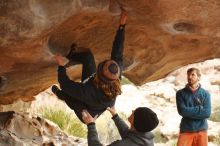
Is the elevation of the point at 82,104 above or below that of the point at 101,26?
below

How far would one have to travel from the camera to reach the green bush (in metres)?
13.0

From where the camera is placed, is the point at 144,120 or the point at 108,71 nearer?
the point at 144,120

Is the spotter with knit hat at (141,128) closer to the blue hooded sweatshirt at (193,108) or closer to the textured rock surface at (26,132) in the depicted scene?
the blue hooded sweatshirt at (193,108)

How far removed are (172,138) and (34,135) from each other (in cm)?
711

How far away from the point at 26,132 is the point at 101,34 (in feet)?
8.12

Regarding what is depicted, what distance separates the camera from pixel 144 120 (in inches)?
201

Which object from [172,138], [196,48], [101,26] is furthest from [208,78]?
[101,26]

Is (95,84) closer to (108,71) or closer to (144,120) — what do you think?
(108,71)

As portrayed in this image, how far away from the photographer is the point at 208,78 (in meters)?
21.6

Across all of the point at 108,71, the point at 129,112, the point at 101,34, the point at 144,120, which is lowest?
the point at 129,112

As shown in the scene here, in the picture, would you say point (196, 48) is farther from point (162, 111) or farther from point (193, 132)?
point (162, 111)

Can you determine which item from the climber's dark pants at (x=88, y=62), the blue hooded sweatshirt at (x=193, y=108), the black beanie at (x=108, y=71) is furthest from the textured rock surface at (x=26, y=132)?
the black beanie at (x=108, y=71)

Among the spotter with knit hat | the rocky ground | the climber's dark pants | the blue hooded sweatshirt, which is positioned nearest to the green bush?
the rocky ground

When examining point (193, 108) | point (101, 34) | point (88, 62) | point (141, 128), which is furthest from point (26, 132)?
point (141, 128)
